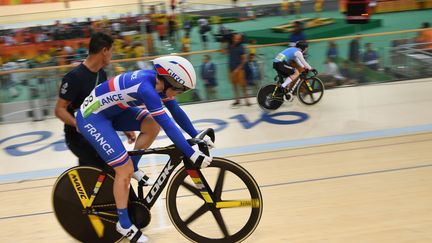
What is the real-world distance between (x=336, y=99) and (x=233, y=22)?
1074 cm

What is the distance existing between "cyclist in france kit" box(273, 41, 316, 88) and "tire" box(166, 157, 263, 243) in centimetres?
405

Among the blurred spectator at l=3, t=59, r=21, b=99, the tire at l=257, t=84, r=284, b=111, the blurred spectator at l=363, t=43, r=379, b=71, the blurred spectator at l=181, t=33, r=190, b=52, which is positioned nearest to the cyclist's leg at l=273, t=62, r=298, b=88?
the tire at l=257, t=84, r=284, b=111

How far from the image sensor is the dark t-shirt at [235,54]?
710cm

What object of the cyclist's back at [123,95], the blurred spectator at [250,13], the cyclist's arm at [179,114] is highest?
the blurred spectator at [250,13]

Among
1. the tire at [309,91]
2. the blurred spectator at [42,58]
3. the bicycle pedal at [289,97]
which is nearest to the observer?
the bicycle pedal at [289,97]

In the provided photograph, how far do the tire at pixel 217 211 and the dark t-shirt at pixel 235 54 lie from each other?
435 cm

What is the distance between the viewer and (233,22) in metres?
17.3

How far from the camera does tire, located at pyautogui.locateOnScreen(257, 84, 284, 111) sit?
670 cm

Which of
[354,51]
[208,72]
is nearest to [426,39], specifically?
[354,51]

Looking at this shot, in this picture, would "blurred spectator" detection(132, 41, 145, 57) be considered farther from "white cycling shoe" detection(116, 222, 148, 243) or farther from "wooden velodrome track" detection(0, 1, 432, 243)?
"white cycling shoe" detection(116, 222, 148, 243)

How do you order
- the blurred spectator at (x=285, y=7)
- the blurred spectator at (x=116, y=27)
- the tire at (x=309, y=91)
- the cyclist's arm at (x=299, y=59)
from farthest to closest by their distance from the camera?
the blurred spectator at (x=285, y=7) < the blurred spectator at (x=116, y=27) < the tire at (x=309, y=91) < the cyclist's arm at (x=299, y=59)

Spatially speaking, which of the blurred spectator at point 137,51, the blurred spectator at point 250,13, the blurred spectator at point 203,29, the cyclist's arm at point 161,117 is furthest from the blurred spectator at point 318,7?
the cyclist's arm at point 161,117

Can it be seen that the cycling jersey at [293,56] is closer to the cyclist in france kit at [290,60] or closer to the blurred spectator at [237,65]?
the cyclist in france kit at [290,60]

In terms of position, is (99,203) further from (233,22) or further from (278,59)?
(233,22)
